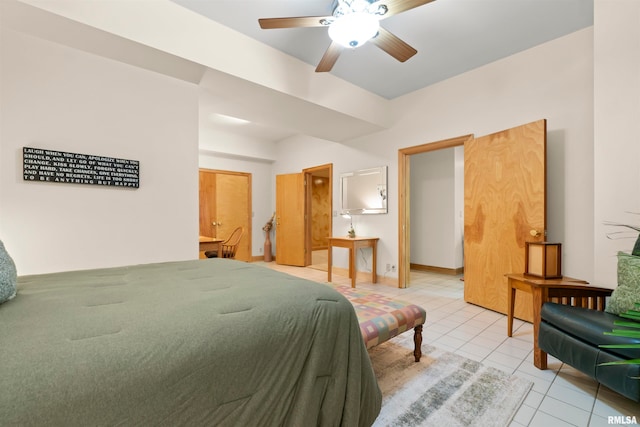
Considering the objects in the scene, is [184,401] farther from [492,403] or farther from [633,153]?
[633,153]

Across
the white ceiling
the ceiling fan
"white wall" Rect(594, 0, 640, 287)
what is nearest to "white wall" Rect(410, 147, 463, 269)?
the white ceiling

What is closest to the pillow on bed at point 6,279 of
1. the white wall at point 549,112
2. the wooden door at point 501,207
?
the wooden door at point 501,207

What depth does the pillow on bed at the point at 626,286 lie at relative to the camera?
1524mm

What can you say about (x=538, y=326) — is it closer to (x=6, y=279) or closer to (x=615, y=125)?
(x=615, y=125)

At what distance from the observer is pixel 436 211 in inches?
211

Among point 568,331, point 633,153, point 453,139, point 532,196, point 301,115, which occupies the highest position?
point 301,115

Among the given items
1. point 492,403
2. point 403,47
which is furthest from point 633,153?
point 492,403

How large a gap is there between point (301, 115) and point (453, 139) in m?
1.96

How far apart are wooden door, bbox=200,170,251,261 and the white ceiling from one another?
355 cm

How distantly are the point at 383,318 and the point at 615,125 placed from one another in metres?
2.21

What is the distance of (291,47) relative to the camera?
2830 mm

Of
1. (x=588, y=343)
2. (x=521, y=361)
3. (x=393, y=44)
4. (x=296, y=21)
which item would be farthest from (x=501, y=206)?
(x=296, y=21)

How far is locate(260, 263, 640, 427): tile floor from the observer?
1.44 m

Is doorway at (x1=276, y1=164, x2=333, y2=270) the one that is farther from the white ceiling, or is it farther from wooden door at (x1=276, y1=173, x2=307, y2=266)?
the white ceiling
